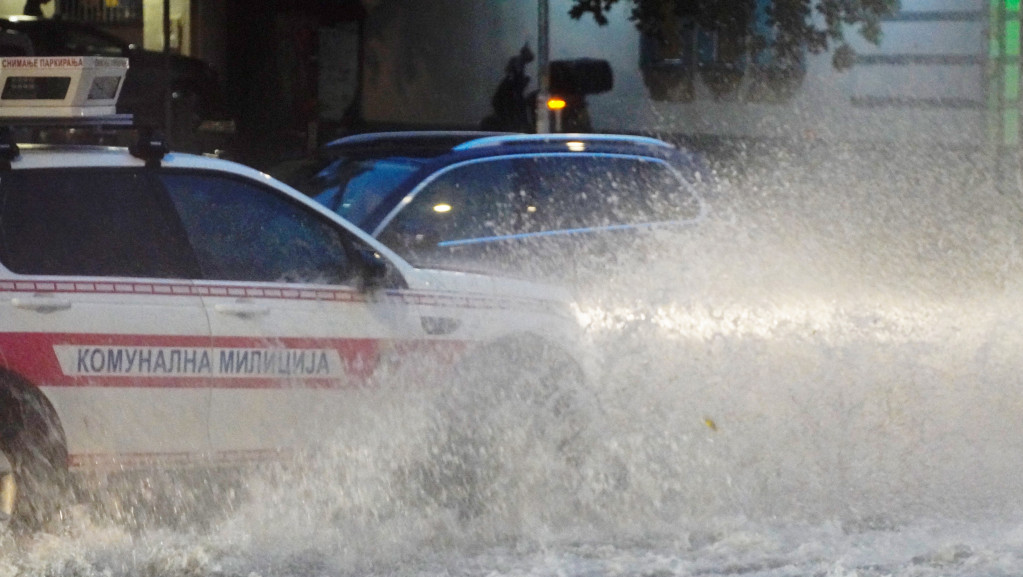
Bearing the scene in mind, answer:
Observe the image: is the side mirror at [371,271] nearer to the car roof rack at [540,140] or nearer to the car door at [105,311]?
the car door at [105,311]

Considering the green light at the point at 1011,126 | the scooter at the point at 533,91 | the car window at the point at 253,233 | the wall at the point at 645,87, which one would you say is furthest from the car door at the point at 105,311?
the green light at the point at 1011,126

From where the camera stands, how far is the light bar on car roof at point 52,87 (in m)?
5.93

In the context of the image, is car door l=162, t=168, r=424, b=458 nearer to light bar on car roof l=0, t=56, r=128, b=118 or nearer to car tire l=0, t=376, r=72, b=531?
light bar on car roof l=0, t=56, r=128, b=118

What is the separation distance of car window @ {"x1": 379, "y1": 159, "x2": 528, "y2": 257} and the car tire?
9.94 feet

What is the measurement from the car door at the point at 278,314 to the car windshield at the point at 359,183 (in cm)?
207

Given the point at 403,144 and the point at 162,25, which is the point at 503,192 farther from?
the point at 162,25

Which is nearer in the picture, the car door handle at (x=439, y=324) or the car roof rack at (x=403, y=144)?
the car door handle at (x=439, y=324)

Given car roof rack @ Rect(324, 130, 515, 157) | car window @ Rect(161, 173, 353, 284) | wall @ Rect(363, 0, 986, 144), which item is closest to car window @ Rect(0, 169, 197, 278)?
car window @ Rect(161, 173, 353, 284)

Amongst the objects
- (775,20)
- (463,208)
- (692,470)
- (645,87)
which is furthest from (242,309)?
(645,87)

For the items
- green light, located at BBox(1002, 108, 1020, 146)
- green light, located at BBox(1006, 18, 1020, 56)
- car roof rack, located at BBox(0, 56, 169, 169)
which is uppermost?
car roof rack, located at BBox(0, 56, 169, 169)

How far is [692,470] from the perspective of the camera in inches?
279

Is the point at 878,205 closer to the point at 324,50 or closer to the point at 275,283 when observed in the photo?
the point at 324,50

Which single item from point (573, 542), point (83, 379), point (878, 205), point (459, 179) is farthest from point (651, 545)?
point (878, 205)

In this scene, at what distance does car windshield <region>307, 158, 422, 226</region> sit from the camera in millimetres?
8594
